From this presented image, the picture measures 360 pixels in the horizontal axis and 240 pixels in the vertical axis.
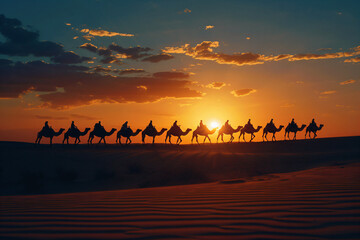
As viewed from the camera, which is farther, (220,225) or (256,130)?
(256,130)

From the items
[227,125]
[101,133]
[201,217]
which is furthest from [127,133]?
[201,217]

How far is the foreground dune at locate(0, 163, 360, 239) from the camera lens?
380 cm

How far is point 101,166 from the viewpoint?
61.5ft

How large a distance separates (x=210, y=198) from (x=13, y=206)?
3.28 metres

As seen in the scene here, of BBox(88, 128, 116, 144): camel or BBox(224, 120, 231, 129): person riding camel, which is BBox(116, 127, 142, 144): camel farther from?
BBox(224, 120, 231, 129): person riding camel

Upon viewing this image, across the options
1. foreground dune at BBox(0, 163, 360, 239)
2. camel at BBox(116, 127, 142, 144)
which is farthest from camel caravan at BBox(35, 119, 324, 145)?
foreground dune at BBox(0, 163, 360, 239)

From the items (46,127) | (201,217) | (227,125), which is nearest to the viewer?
(201,217)

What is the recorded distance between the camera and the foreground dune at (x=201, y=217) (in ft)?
12.5

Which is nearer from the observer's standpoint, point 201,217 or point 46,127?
point 201,217

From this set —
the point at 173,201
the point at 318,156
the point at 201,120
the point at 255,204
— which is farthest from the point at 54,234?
the point at 201,120

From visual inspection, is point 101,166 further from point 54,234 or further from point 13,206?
point 54,234

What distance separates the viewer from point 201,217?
14.9 feet

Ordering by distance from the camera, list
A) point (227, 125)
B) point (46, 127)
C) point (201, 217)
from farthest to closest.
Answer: point (227, 125)
point (46, 127)
point (201, 217)

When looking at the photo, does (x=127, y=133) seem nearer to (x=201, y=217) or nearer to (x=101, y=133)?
(x=101, y=133)
